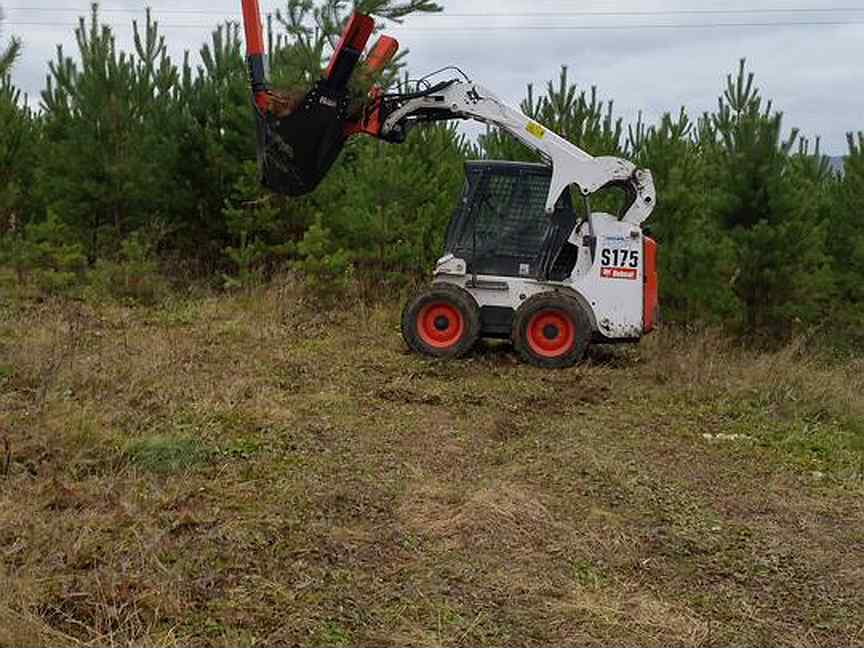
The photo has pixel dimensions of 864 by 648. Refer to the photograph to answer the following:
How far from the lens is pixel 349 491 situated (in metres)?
4.94

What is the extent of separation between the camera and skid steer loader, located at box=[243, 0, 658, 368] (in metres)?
8.31

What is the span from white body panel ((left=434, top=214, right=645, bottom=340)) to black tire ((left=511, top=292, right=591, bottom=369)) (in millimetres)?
133

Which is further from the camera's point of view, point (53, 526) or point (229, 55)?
point (229, 55)

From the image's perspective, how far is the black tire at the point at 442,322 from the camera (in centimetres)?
868

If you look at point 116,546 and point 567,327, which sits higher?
point 567,327

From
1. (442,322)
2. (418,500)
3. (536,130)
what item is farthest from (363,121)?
(418,500)

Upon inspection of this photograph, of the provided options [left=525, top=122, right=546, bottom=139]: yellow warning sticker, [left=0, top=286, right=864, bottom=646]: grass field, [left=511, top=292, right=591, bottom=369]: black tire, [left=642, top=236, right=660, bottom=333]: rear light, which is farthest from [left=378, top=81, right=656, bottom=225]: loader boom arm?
[left=0, top=286, right=864, bottom=646]: grass field

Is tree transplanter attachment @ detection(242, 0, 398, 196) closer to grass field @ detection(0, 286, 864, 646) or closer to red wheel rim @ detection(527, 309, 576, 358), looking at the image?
grass field @ detection(0, 286, 864, 646)

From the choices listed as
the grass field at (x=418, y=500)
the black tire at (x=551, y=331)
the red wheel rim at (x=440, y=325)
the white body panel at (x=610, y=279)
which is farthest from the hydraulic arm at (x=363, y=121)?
the grass field at (x=418, y=500)

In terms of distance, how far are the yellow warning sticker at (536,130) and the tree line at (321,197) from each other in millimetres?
2415

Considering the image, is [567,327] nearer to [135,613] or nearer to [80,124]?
[135,613]

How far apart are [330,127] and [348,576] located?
5297mm

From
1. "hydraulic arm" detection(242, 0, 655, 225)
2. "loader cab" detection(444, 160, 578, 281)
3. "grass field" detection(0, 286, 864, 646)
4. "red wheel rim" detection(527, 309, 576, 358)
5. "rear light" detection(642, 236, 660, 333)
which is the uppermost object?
"hydraulic arm" detection(242, 0, 655, 225)

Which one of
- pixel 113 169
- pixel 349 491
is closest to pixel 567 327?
pixel 349 491
